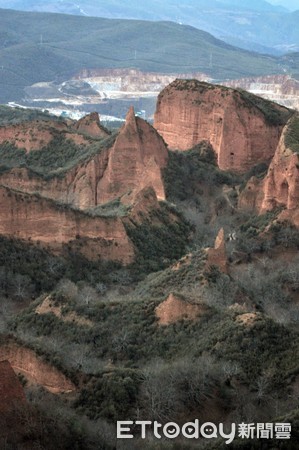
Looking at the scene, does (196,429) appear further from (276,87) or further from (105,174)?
(276,87)

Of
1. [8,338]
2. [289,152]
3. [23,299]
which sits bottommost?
[23,299]

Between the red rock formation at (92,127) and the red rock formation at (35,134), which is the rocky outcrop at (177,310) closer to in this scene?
the red rock formation at (35,134)

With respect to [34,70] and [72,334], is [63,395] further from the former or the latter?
[34,70]

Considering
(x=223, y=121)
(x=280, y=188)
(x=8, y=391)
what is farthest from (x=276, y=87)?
(x=8, y=391)

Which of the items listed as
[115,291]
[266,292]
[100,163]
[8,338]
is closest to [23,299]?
[115,291]

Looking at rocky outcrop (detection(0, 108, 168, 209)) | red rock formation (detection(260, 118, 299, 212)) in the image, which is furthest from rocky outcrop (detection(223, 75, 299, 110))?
red rock formation (detection(260, 118, 299, 212))

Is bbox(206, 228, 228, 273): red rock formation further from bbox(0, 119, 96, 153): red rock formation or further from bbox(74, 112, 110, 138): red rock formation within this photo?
bbox(74, 112, 110, 138): red rock formation
